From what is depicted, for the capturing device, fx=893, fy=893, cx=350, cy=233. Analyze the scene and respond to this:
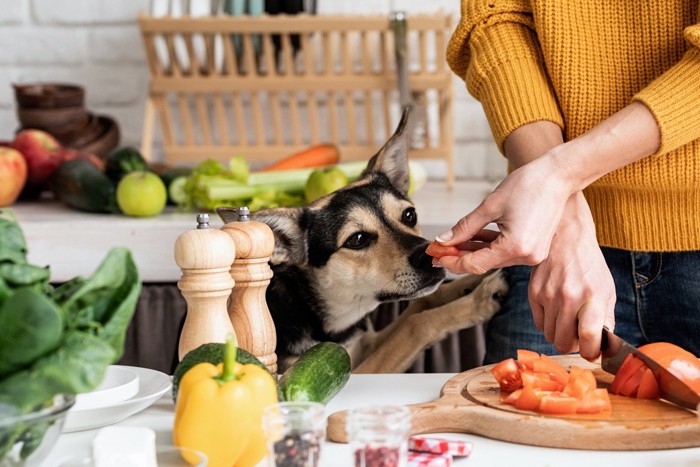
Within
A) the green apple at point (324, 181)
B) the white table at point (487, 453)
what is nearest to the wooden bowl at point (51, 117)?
the green apple at point (324, 181)

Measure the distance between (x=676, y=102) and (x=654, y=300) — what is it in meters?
0.38

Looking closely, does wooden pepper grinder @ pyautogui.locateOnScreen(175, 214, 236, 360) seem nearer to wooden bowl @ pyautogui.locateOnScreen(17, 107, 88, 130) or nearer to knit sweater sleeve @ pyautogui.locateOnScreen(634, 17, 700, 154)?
→ knit sweater sleeve @ pyautogui.locateOnScreen(634, 17, 700, 154)

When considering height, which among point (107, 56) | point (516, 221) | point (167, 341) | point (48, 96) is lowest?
point (167, 341)

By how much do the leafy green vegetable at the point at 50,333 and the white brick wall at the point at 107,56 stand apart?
1.95 meters

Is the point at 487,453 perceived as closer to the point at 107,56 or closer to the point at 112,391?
the point at 112,391

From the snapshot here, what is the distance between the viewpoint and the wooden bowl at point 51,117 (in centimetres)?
246

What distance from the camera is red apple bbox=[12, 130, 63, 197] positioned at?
2.36 meters

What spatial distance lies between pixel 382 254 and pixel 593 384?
2.68ft

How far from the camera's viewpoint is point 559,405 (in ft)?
3.01

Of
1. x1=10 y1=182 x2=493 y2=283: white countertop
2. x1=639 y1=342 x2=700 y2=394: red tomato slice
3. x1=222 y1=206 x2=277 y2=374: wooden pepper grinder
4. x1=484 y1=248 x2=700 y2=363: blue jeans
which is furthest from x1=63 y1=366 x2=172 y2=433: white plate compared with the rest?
x1=10 y1=182 x2=493 y2=283: white countertop

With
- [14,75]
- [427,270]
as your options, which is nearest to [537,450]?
[427,270]

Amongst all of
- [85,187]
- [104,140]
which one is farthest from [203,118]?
[85,187]

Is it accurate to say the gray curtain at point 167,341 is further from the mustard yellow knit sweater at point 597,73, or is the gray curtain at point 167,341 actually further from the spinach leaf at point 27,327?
the spinach leaf at point 27,327

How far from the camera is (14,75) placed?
2.71 m
